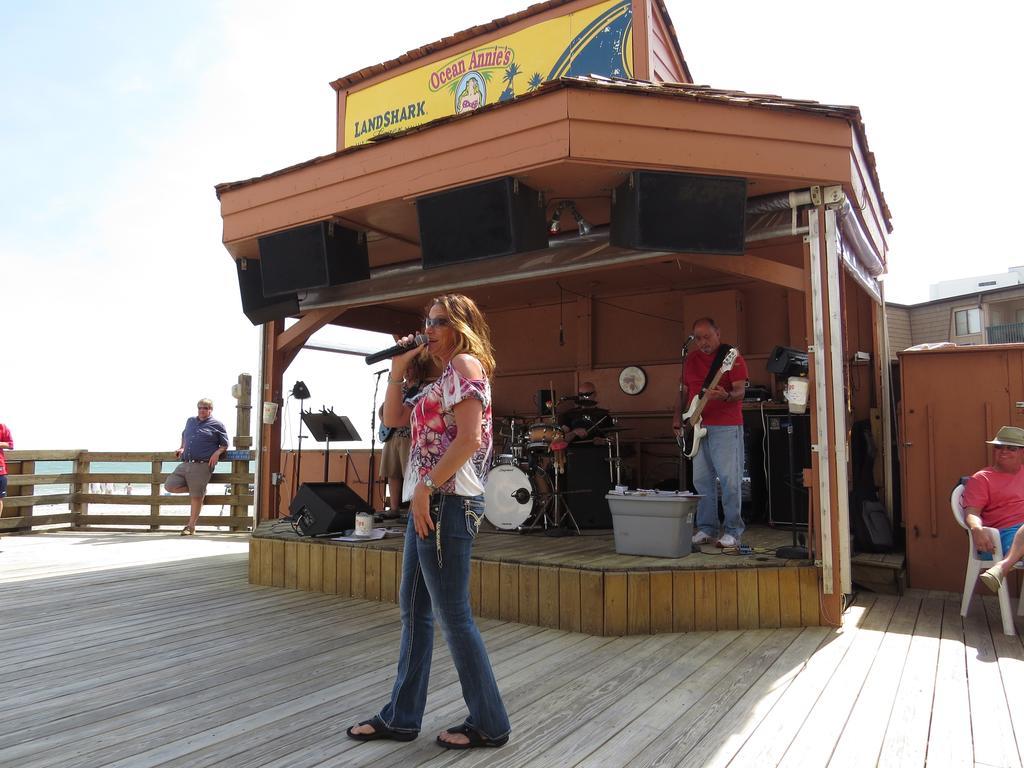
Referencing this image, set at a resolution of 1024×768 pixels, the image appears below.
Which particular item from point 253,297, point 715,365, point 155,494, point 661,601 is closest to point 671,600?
point 661,601

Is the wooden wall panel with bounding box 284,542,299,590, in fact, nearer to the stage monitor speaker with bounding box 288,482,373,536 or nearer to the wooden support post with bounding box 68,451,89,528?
the stage monitor speaker with bounding box 288,482,373,536

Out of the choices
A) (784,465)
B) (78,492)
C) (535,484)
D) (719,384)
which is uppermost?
(719,384)

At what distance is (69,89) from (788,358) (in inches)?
568

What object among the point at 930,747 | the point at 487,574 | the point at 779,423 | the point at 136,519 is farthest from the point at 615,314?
the point at 136,519

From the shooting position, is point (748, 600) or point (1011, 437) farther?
point (1011, 437)

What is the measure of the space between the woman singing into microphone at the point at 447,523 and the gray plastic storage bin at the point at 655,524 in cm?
Answer: 197

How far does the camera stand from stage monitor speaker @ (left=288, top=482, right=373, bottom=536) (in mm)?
4922

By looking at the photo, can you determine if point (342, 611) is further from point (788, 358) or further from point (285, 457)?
point (285, 457)

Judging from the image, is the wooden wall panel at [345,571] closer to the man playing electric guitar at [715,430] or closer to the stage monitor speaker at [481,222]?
the stage monitor speaker at [481,222]

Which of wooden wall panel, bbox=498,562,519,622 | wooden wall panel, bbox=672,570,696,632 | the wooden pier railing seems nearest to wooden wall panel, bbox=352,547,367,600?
wooden wall panel, bbox=498,562,519,622

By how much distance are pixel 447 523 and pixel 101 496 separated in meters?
8.90

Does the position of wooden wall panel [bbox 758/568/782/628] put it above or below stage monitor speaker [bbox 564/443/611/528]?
below

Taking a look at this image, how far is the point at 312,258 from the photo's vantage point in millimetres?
4762

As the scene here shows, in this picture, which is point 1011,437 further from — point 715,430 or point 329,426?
point 329,426
